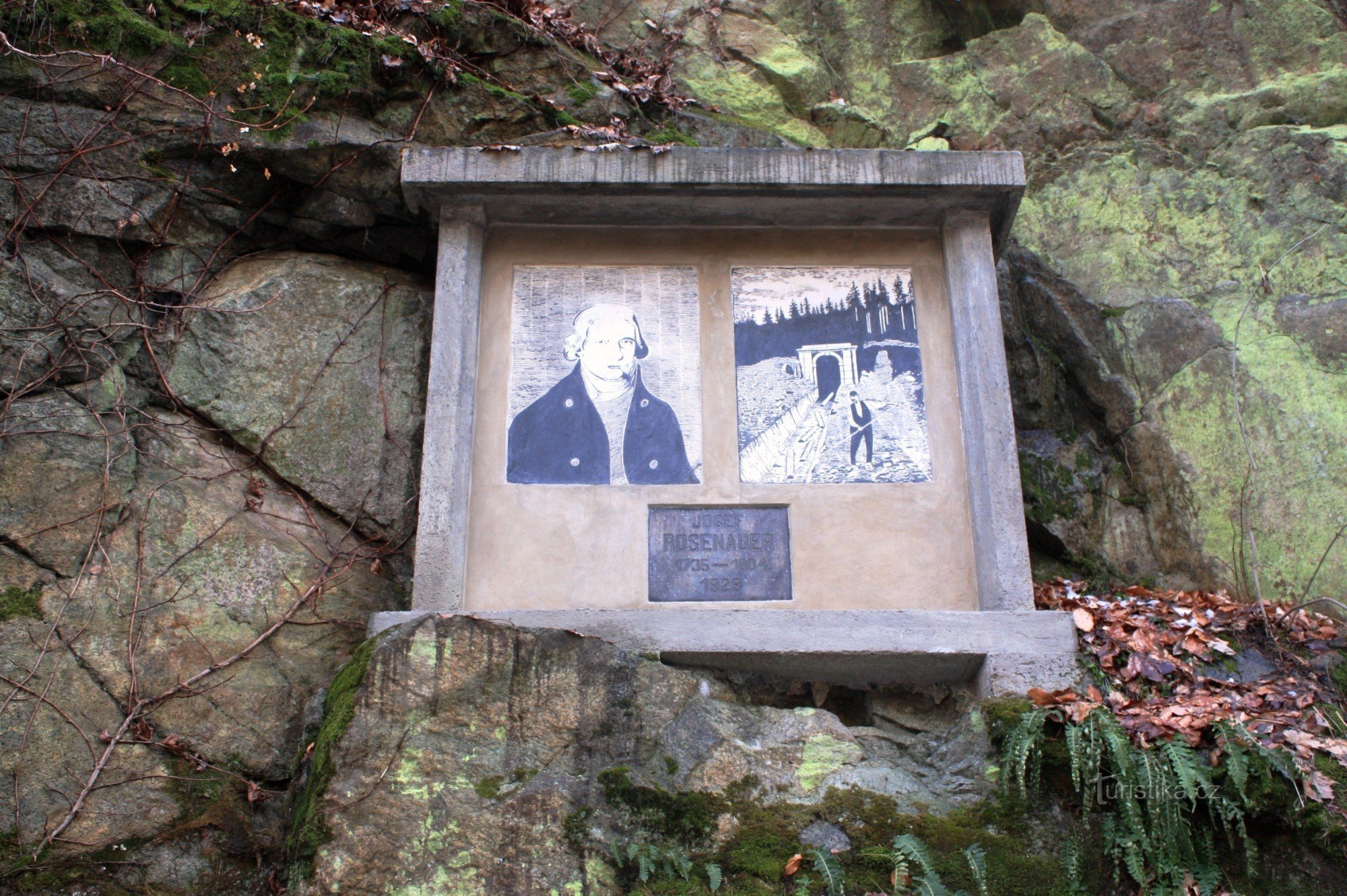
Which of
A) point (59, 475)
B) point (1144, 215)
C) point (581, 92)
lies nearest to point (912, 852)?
point (59, 475)

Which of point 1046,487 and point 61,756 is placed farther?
point 1046,487

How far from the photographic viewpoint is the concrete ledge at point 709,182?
6.56 metres

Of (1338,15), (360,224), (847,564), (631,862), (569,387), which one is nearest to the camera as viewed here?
(631,862)

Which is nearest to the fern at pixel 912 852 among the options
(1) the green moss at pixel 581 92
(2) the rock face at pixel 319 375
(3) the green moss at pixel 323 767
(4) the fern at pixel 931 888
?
(4) the fern at pixel 931 888

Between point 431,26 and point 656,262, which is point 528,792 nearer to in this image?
point 656,262

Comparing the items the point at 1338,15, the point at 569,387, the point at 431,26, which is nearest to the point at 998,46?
the point at 1338,15

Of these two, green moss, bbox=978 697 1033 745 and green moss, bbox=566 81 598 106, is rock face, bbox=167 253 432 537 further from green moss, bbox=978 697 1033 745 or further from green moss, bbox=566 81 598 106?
green moss, bbox=978 697 1033 745

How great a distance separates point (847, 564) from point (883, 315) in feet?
5.15

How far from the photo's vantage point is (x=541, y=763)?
5.16 m

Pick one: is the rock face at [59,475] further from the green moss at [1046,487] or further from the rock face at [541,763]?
the green moss at [1046,487]

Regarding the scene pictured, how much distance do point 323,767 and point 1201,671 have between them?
4319 mm

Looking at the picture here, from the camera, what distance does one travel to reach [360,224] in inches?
278

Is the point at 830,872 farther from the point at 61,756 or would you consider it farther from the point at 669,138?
Answer: the point at 669,138

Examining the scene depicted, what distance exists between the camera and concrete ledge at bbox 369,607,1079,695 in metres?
5.67
